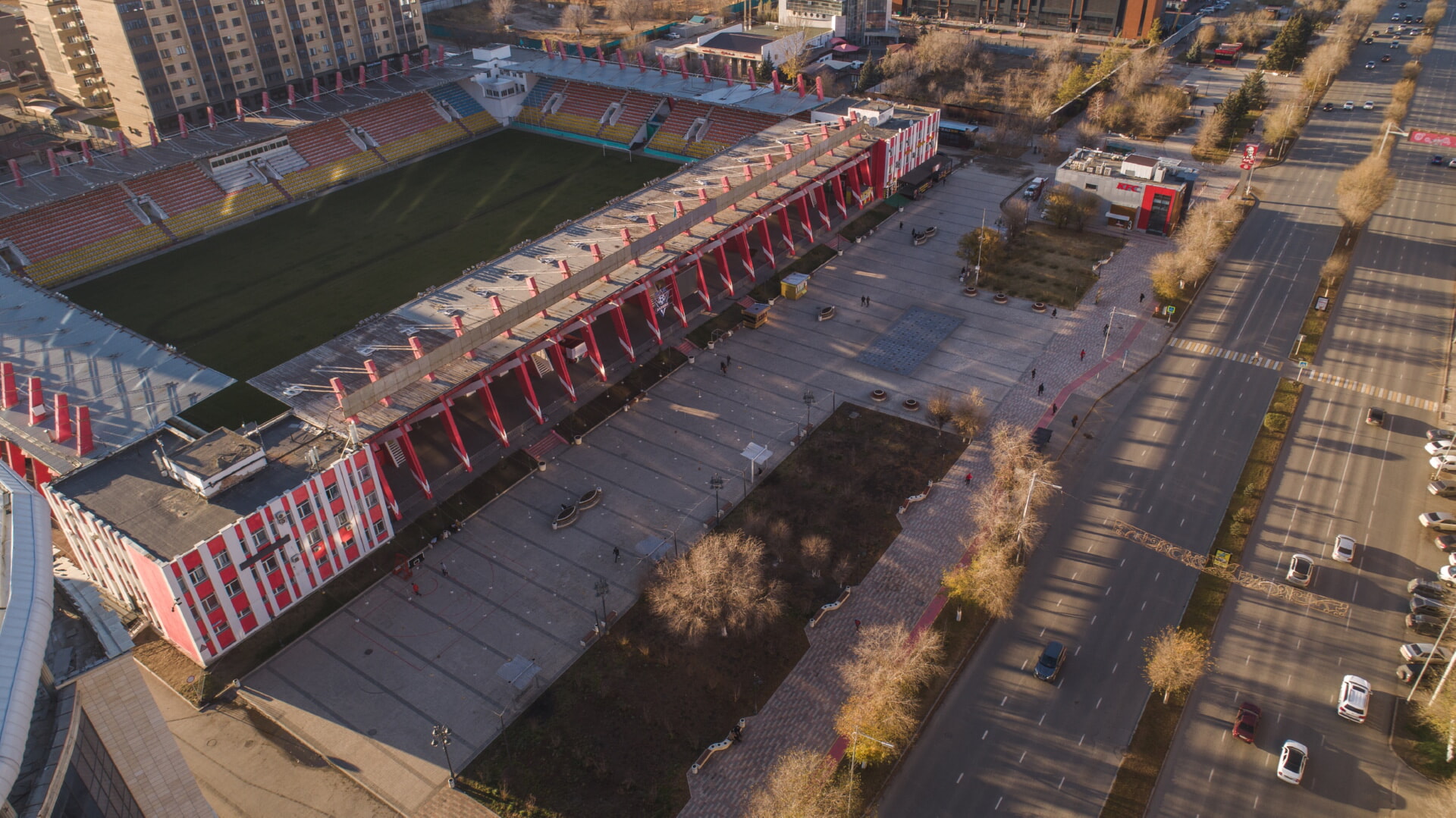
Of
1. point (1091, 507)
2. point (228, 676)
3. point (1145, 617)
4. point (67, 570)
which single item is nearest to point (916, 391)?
point (1091, 507)

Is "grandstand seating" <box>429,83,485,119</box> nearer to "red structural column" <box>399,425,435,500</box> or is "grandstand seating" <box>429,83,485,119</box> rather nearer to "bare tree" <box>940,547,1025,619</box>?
"red structural column" <box>399,425,435,500</box>

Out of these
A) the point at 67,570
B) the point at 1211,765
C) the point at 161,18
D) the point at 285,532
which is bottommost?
the point at 1211,765

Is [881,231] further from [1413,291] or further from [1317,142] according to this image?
[1317,142]

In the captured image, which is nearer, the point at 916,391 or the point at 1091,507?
the point at 1091,507

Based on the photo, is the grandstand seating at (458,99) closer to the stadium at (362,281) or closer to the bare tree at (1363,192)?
the stadium at (362,281)

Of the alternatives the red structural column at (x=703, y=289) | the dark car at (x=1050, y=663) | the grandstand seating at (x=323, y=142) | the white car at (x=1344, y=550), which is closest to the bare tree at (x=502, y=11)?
the grandstand seating at (x=323, y=142)
